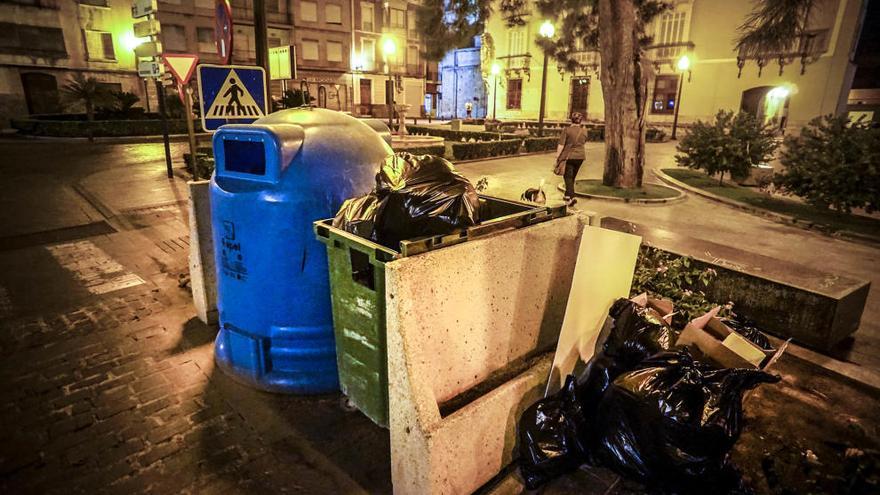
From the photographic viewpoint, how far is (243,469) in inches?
99.6

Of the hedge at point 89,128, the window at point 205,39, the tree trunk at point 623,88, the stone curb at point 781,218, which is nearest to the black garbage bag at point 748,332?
the stone curb at point 781,218

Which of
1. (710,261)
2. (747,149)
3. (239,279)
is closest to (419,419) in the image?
(239,279)

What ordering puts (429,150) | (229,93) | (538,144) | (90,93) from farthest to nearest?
(90,93)
(538,144)
(429,150)
(229,93)

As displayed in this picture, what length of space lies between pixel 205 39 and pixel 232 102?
37645 mm

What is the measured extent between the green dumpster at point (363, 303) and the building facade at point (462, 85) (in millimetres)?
49324

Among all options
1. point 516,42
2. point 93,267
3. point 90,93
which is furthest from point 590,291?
point 516,42

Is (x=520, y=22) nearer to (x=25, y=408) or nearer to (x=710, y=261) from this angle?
(x=710, y=261)

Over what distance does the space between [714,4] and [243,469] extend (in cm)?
3651

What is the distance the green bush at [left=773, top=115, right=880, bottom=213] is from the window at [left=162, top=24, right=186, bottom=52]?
128 feet

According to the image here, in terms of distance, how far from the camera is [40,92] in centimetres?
2720

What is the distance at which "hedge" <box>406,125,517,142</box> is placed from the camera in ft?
68.6

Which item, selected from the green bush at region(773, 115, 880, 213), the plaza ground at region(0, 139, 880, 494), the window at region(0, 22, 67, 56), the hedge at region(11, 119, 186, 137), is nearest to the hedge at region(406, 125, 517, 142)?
the hedge at region(11, 119, 186, 137)

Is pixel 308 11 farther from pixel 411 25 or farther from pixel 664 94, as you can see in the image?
pixel 664 94

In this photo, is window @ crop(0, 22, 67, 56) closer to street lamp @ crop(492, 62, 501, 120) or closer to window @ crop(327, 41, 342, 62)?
window @ crop(327, 41, 342, 62)
